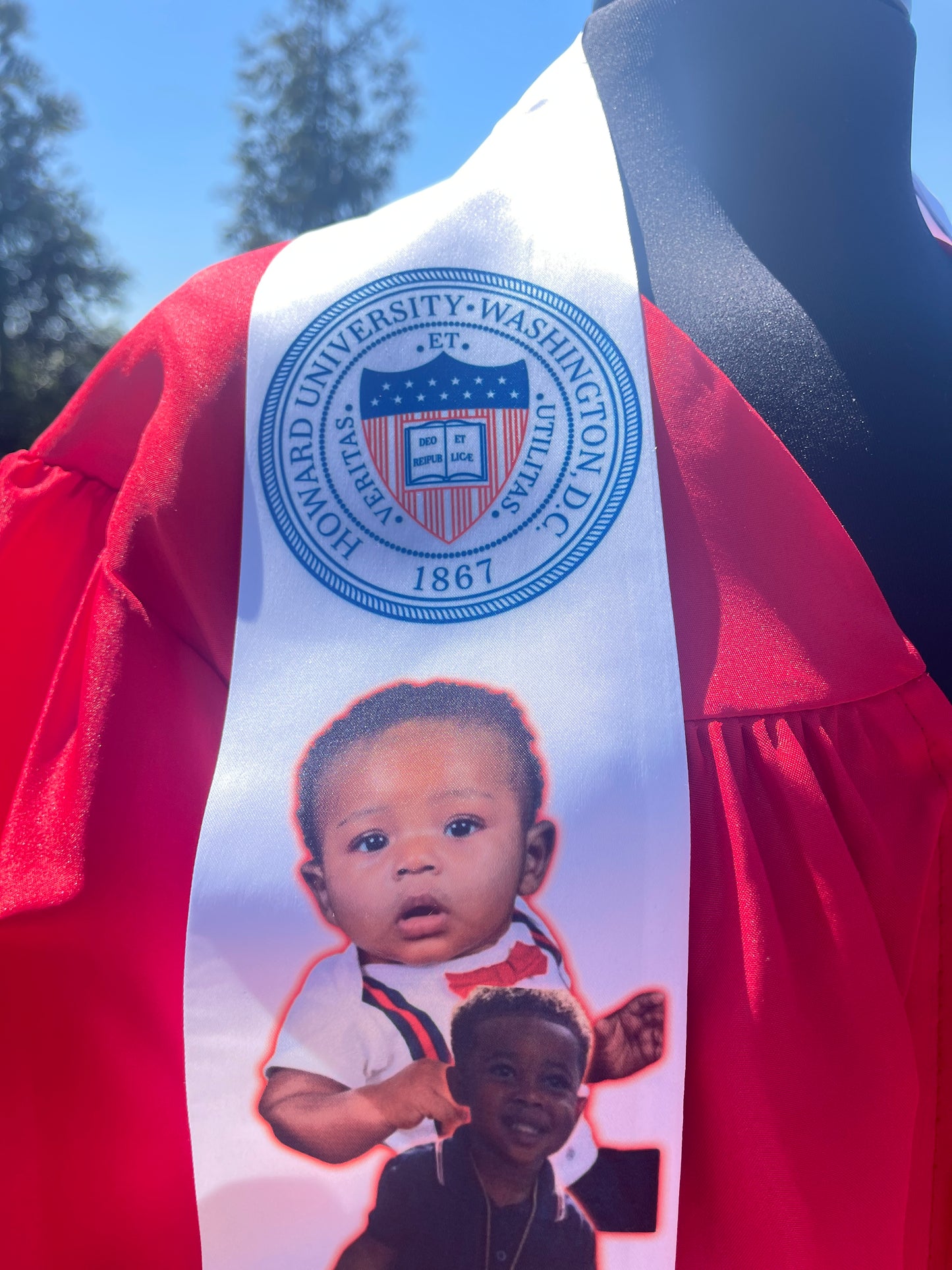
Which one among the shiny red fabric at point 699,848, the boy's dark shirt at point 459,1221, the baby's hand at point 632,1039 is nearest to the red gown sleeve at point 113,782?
the shiny red fabric at point 699,848

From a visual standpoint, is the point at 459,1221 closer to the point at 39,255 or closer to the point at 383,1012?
the point at 383,1012

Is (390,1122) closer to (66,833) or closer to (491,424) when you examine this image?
(66,833)

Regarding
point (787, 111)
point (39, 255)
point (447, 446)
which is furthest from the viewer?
point (39, 255)

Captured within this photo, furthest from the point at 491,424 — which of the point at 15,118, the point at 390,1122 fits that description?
the point at 15,118

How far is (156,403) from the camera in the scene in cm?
61

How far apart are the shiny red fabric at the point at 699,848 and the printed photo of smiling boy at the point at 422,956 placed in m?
0.05

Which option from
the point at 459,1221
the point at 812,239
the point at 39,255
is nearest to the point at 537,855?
the point at 459,1221

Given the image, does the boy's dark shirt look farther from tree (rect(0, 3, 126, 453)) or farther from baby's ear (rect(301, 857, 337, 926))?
tree (rect(0, 3, 126, 453))

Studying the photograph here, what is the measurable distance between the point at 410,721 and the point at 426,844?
6cm

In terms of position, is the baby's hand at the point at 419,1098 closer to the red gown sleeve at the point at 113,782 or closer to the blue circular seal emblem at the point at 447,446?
the red gown sleeve at the point at 113,782

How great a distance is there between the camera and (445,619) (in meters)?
0.57

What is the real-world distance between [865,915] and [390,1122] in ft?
0.79

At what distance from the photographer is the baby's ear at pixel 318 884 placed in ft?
1.68

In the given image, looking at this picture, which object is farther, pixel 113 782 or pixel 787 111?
pixel 787 111
